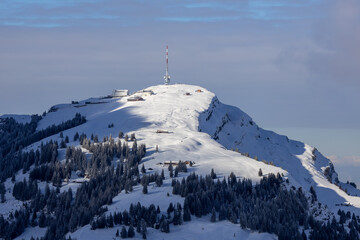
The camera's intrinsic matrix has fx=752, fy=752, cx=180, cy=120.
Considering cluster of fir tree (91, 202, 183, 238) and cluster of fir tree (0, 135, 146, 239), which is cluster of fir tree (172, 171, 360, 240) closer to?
cluster of fir tree (91, 202, 183, 238)

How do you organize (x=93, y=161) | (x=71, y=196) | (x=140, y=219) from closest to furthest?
(x=140, y=219) → (x=71, y=196) → (x=93, y=161)

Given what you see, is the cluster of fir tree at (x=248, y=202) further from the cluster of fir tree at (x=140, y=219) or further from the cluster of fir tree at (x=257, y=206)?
the cluster of fir tree at (x=140, y=219)

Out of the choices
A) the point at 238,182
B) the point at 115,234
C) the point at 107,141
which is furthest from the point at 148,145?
the point at 115,234

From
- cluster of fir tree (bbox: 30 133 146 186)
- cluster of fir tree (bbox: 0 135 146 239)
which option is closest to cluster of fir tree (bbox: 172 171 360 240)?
cluster of fir tree (bbox: 0 135 146 239)

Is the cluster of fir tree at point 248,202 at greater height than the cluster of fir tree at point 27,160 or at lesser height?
lesser

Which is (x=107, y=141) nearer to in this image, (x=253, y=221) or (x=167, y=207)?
(x=167, y=207)

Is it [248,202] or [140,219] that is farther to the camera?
[248,202]

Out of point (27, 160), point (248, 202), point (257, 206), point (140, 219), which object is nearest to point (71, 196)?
point (140, 219)

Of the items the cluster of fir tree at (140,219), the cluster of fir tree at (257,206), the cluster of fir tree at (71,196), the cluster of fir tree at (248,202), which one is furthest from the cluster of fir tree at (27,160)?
the cluster of fir tree at (140,219)

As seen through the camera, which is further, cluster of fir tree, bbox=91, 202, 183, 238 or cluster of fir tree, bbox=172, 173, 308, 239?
cluster of fir tree, bbox=172, 173, 308, 239

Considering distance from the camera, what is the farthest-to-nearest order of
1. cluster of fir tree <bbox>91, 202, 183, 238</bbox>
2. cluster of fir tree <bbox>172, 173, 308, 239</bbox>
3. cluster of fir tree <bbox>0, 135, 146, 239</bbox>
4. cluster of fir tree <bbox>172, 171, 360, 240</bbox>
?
cluster of fir tree <bbox>0, 135, 146, 239</bbox> < cluster of fir tree <bbox>172, 171, 360, 240</bbox> < cluster of fir tree <bbox>172, 173, 308, 239</bbox> < cluster of fir tree <bbox>91, 202, 183, 238</bbox>

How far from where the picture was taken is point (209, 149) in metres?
188

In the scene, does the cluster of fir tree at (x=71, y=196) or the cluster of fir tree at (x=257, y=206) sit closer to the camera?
the cluster of fir tree at (x=257, y=206)

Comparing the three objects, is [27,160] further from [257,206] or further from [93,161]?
[257,206]
